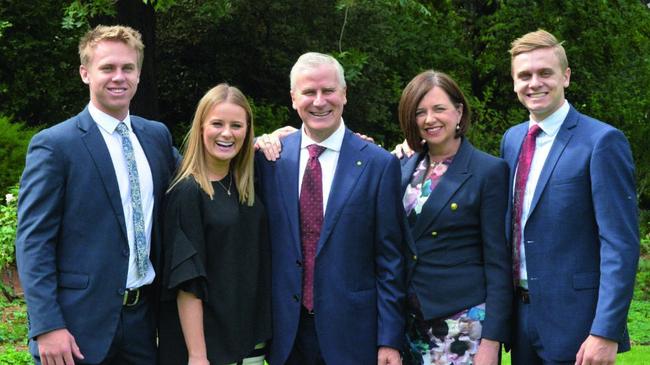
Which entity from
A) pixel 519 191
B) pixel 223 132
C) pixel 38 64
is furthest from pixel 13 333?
pixel 38 64

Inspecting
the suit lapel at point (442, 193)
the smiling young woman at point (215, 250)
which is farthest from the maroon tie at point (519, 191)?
the smiling young woman at point (215, 250)

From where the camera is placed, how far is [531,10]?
18891 millimetres

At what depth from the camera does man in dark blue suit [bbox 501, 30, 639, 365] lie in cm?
419

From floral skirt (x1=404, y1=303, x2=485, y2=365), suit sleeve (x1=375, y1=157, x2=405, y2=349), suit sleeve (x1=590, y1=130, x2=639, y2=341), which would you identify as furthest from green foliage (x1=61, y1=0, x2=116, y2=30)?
suit sleeve (x1=590, y1=130, x2=639, y2=341)

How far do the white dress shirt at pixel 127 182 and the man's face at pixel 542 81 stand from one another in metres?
1.99

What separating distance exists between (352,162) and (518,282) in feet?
3.50

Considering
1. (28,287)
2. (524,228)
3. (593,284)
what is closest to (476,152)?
(524,228)

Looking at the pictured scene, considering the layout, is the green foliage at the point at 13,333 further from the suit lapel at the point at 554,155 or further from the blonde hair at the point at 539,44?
the blonde hair at the point at 539,44

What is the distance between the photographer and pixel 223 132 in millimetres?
4348

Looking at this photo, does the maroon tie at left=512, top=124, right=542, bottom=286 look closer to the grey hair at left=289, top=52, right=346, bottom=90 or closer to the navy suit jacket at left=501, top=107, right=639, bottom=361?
the navy suit jacket at left=501, top=107, right=639, bottom=361

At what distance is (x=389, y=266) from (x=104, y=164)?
1.50 m

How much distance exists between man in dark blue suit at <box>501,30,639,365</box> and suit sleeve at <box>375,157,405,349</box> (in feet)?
2.08

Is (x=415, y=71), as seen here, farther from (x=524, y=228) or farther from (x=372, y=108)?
(x=524, y=228)

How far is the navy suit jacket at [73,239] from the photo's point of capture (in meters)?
4.05
